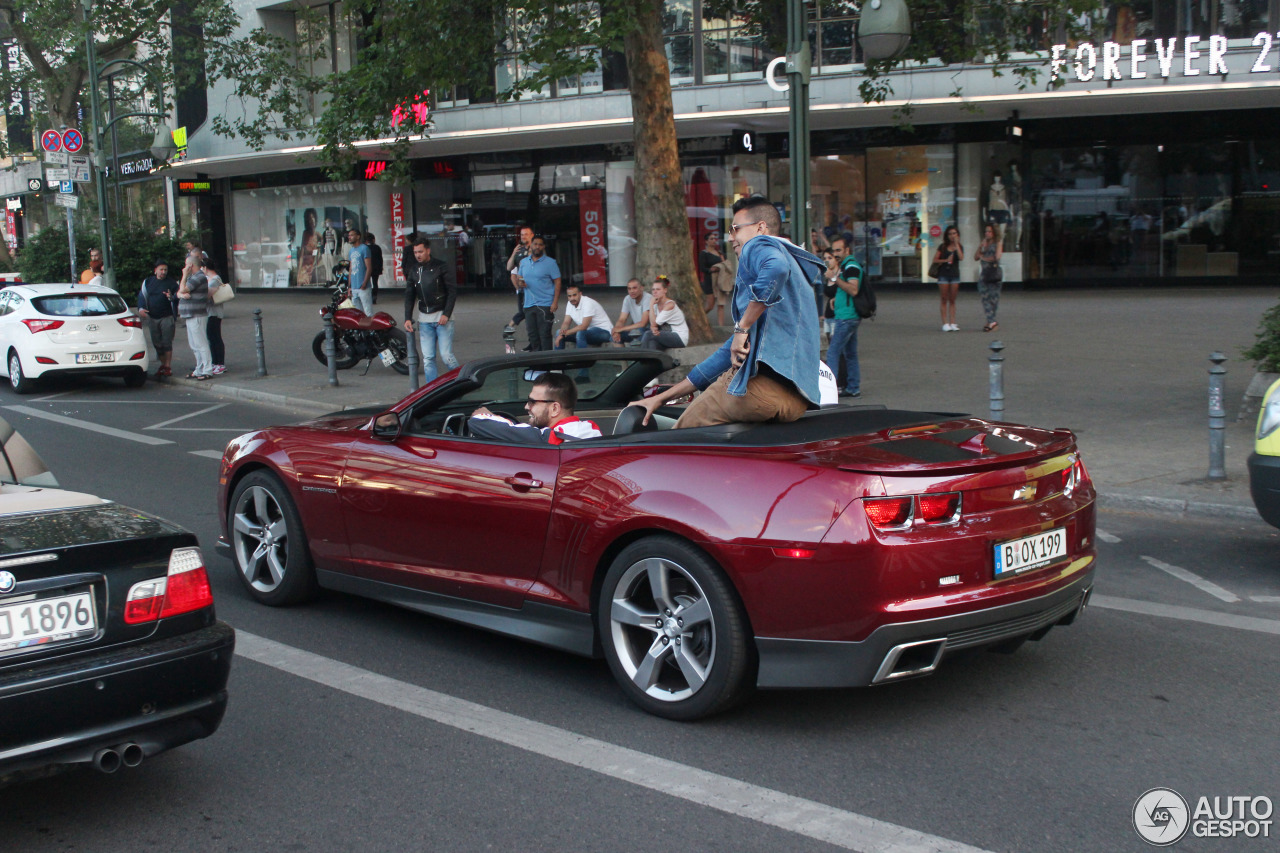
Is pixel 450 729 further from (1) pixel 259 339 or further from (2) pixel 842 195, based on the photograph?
(2) pixel 842 195

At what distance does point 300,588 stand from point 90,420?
362 inches

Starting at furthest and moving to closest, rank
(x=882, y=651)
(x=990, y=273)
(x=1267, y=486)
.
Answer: (x=990, y=273) < (x=1267, y=486) < (x=882, y=651)

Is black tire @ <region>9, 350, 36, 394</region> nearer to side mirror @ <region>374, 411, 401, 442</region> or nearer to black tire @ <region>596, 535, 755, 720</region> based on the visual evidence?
side mirror @ <region>374, 411, 401, 442</region>

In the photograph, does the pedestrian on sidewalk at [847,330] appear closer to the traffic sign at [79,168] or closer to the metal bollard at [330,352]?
the metal bollard at [330,352]

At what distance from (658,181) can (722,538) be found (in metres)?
11.9

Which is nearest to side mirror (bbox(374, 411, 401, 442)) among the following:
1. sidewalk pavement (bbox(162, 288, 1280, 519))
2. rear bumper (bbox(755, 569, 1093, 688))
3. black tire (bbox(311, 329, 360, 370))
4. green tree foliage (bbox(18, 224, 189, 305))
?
rear bumper (bbox(755, 569, 1093, 688))

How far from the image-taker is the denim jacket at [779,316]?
5.03 meters

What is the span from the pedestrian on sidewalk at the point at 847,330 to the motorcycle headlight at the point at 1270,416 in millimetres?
6965

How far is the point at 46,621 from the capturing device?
3350mm

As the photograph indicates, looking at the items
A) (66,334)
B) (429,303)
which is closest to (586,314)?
(429,303)

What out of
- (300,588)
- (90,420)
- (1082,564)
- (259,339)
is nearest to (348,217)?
(259,339)

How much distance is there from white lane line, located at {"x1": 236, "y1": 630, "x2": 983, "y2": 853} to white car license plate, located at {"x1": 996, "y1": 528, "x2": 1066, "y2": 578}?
43.6 inches

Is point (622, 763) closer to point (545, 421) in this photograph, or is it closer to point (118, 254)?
point (545, 421)

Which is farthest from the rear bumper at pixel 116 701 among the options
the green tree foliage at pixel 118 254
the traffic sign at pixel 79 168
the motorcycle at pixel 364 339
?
the green tree foliage at pixel 118 254
